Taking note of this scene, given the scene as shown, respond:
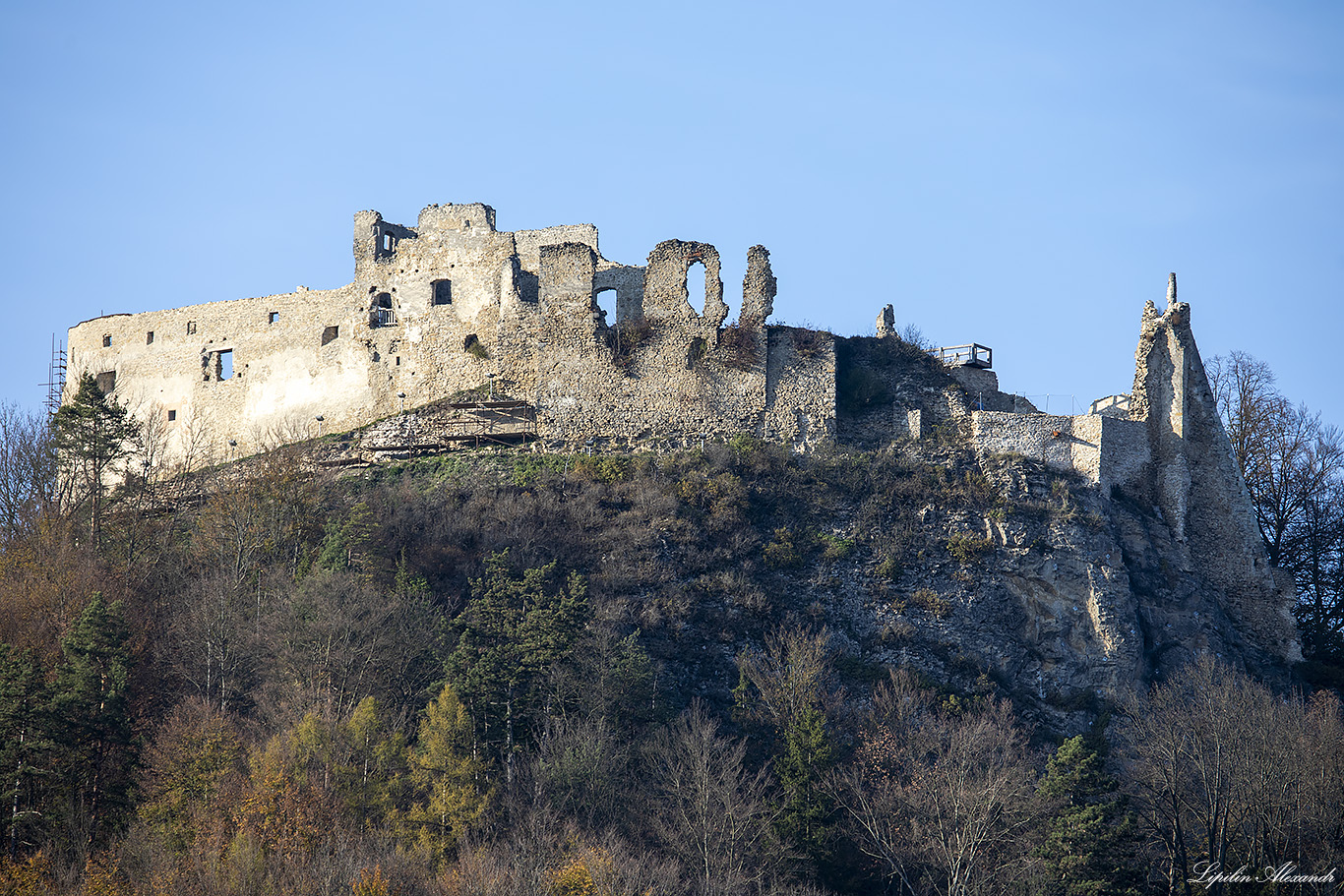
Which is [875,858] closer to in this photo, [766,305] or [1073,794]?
[1073,794]

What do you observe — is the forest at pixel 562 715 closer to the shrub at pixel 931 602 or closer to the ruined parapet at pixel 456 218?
the shrub at pixel 931 602

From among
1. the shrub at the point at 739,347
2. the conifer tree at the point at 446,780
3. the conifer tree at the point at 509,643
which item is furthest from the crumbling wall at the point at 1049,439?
the conifer tree at the point at 446,780

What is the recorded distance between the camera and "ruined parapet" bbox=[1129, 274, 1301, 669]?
142 feet

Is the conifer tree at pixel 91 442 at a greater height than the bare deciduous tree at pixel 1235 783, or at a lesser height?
greater

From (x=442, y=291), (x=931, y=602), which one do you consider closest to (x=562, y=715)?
(x=931, y=602)

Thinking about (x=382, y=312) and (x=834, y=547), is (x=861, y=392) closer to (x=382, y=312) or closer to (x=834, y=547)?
(x=834, y=547)

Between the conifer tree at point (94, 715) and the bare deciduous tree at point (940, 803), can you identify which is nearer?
the conifer tree at point (94, 715)

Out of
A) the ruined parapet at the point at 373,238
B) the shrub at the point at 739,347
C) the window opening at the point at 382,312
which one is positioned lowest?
the shrub at the point at 739,347

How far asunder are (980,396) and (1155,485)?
17.7 ft

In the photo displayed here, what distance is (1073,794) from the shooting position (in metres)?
32.0

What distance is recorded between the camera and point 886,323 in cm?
4750

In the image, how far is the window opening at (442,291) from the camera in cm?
4978

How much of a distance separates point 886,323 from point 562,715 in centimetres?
1851

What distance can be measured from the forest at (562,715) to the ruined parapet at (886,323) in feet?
18.3
